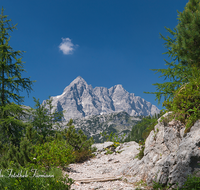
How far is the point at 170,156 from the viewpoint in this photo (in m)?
4.72

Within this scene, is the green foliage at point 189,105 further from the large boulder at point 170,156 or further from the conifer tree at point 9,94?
the conifer tree at point 9,94

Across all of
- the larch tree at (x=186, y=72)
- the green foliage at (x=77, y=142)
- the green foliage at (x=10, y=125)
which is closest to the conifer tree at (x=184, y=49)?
the larch tree at (x=186, y=72)

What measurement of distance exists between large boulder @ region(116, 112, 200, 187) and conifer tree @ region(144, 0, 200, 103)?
58.8 inches

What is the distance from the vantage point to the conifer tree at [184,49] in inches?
259

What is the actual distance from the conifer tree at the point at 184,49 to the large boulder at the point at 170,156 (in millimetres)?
1492

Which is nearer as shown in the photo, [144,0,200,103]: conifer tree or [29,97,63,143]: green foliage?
[144,0,200,103]: conifer tree

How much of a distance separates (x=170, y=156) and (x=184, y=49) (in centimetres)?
542

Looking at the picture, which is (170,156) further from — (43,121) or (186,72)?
(43,121)

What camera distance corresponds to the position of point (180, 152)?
4.37 metres

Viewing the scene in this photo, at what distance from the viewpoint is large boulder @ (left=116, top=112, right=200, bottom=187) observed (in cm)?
407

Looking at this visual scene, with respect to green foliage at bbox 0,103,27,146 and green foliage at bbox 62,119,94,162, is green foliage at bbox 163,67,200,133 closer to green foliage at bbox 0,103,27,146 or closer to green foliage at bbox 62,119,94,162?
green foliage at bbox 62,119,94,162

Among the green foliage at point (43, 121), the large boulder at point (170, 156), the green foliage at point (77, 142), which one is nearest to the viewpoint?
the large boulder at point (170, 156)

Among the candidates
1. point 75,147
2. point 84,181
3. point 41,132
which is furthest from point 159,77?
point 41,132


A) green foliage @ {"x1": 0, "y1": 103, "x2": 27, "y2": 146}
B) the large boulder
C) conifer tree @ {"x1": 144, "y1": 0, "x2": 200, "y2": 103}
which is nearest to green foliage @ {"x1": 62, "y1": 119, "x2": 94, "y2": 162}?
green foliage @ {"x1": 0, "y1": 103, "x2": 27, "y2": 146}
